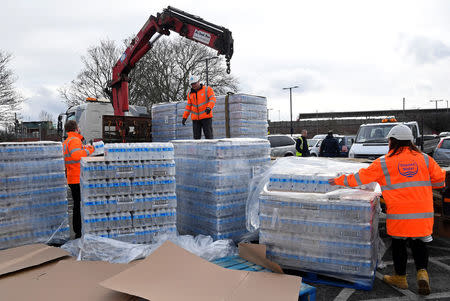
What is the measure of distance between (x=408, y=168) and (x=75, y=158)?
487cm

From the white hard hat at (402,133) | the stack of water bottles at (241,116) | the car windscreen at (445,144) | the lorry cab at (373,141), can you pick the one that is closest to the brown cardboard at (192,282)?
the white hard hat at (402,133)

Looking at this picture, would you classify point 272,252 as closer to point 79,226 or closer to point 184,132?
A: point 79,226

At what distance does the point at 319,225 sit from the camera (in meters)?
4.15

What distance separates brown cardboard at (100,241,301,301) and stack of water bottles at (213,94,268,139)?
4.62m

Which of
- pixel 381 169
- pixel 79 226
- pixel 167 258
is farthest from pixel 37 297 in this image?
pixel 381 169

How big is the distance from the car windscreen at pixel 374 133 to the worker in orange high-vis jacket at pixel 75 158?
9359 millimetres

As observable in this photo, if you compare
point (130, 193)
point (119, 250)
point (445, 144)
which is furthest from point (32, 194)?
point (445, 144)

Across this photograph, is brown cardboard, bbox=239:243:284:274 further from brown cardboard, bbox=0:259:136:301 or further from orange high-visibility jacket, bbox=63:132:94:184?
orange high-visibility jacket, bbox=63:132:94:184

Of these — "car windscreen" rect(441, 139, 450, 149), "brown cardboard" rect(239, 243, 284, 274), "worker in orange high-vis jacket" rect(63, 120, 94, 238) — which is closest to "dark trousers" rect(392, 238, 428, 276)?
"brown cardboard" rect(239, 243, 284, 274)

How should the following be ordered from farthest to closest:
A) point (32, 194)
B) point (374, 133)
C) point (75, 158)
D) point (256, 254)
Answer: point (374, 133) < point (75, 158) < point (32, 194) < point (256, 254)

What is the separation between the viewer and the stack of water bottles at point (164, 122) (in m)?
9.30

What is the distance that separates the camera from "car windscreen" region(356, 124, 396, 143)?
12.0 m

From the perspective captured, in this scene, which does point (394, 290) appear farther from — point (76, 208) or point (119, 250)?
point (76, 208)

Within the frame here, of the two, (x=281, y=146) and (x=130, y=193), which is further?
(x=281, y=146)
